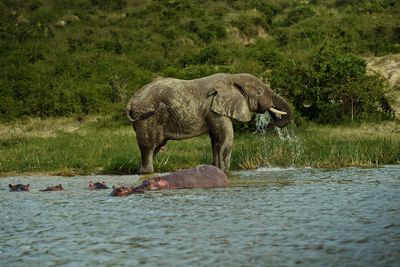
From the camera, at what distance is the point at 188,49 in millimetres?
40719

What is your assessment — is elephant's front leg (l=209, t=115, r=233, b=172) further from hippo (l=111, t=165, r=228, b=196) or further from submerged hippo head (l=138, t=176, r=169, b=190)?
submerged hippo head (l=138, t=176, r=169, b=190)

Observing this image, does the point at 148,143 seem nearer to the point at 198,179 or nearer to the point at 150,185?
the point at 198,179

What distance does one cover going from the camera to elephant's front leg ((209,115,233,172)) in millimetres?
13406

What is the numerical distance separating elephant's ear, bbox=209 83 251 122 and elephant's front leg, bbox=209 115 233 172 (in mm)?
158

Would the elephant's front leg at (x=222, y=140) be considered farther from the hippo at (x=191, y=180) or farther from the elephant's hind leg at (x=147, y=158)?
the hippo at (x=191, y=180)

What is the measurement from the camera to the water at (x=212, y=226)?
5281 mm

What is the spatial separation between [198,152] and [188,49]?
82.9 ft

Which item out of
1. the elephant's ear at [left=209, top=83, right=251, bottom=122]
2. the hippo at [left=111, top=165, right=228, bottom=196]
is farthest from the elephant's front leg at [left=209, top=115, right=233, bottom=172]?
the hippo at [left=111, top=165, right=228, bottom=196]

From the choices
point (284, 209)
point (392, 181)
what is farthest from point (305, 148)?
point (284, 209)

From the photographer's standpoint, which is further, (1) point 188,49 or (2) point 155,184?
(1) point 188,49

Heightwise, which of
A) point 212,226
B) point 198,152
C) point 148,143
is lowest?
point 198,152

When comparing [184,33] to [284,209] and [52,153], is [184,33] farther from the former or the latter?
[284,209]

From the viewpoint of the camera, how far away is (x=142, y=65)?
37375 mm

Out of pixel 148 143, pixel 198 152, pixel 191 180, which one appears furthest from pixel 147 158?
pixel 191 180
